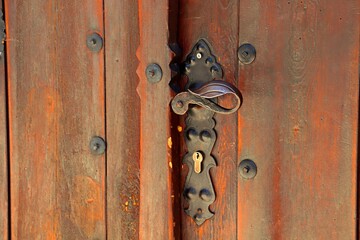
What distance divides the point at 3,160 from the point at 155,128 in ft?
1.32

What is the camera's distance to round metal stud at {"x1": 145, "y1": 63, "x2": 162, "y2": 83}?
92 cm

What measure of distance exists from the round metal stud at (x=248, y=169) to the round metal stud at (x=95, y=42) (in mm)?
390

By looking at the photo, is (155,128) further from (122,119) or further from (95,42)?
(95,42)

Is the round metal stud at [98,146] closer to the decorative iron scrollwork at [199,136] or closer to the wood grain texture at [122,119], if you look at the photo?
the wood grain texture at [122,119]

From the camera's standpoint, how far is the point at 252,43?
900 millimetres

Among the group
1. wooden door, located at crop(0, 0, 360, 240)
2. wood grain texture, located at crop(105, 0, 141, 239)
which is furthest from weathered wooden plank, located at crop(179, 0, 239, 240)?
wood grain texture, located at crop(105, 0, 141, 239)

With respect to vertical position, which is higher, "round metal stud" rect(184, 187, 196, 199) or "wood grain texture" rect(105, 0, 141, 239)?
"wood grain texture" rect(105, 0, 141, 239)

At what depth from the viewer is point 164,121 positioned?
36.6 inches

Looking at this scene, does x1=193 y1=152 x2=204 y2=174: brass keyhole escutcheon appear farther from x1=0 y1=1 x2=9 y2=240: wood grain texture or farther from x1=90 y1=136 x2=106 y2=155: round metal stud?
x1=0 y1=1 x2=9 y2=240: wood grain texture

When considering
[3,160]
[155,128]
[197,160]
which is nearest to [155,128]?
[155,128]

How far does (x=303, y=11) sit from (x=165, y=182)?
413 millimetres

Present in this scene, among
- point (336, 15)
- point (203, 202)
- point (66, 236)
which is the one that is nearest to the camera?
point (336, 15)

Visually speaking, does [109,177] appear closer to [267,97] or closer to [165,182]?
[165,182]

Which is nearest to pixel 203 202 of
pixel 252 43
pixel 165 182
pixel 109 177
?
pixel 165 182
